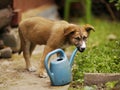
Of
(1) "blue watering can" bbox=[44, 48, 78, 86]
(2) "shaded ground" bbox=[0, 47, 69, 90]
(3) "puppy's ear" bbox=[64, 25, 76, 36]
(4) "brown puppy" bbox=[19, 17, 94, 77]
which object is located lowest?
(2) "shaded ground" bbox=[0, 47, 69, 90]

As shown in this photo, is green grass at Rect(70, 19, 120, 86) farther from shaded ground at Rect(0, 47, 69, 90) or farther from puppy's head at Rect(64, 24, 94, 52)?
shaded ground at Rect(0, 47, 69, 90)

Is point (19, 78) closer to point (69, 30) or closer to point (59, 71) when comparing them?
point (59, 71)

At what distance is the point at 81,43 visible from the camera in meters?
8.01

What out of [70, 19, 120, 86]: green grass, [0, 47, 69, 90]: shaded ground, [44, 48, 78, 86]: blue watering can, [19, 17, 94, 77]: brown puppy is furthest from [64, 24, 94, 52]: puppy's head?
[0, 47, 69, 90]: shaded ground

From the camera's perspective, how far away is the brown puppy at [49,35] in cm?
802

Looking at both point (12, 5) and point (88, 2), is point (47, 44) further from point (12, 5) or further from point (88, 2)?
point (88, 2)

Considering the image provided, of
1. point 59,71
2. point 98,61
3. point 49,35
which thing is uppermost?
point 49,35

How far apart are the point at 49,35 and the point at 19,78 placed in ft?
3.02

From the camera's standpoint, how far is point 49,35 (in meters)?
8.33

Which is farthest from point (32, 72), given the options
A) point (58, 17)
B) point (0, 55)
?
point (58, 17)

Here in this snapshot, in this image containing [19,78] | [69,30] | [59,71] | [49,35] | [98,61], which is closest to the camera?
[59,71]

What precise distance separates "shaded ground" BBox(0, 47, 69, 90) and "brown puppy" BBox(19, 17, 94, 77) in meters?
0.22

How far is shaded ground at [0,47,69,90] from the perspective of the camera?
7582 mm

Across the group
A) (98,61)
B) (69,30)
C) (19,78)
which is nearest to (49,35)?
(69,30)
